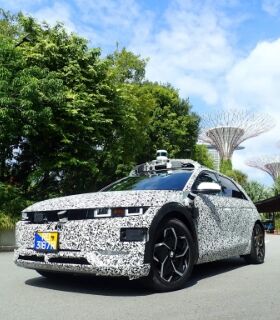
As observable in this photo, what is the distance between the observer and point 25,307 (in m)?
4.94

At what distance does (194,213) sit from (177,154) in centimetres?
2611

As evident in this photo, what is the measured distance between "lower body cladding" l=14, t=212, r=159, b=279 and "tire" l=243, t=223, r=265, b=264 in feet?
11.2

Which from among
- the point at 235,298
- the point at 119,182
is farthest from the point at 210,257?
the point at 119,182

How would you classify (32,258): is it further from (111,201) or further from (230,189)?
(230,189)

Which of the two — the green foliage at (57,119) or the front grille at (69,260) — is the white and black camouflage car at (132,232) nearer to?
the front grille at (69,260)

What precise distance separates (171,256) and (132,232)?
74cm

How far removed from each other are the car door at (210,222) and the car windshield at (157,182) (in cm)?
19

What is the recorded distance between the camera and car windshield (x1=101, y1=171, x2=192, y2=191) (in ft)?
22.0

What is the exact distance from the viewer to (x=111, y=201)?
5.61 meters

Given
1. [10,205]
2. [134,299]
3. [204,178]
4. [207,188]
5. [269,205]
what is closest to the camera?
[134,299]

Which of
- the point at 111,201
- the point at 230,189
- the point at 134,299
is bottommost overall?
the point at 134,299

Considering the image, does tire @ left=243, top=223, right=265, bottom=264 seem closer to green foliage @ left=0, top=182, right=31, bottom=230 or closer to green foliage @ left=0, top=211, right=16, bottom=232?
green foliage @ left=0, top=211, right=16, bottom=232

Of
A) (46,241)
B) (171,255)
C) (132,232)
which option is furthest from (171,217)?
(46,241)

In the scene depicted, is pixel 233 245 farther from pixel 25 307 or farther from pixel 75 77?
pixel 75 77
